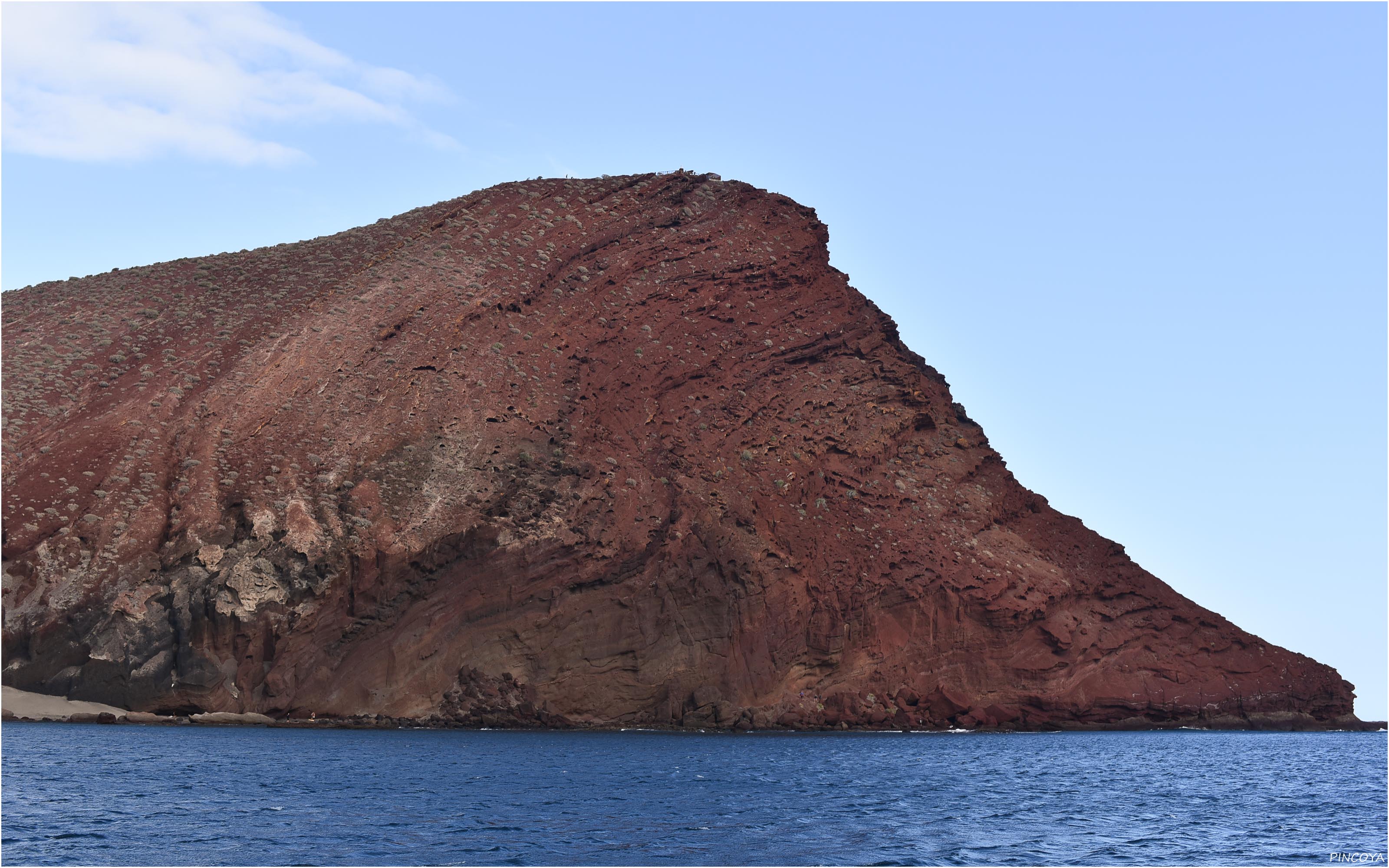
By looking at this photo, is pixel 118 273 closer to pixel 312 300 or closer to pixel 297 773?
pixel 312 300

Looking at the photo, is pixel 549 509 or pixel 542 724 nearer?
pixel 542 724

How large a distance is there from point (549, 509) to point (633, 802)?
25414 mm

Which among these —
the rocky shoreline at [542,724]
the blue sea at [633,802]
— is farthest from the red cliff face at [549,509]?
the blue sea at [633,802]

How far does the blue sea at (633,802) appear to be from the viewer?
1029 inches

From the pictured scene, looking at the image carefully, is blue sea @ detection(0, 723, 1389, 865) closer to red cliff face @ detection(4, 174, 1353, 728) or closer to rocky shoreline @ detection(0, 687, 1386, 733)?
rocky shoreline @ detection(0, 687, 1386, 733)

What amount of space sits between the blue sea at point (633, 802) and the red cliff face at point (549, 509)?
405 cm

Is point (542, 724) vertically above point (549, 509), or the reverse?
point (549, 509)

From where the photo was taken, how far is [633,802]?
32562mm

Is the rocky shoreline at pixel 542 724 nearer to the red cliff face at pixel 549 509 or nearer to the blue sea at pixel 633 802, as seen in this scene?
the red cliff face at pixel 549 509

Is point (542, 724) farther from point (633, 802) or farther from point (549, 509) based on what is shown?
point (633, 802)

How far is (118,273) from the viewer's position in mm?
70938

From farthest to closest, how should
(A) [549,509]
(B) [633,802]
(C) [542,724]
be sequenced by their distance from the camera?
(A) [549,509] → (C) [542,724] → (B) [633,802]

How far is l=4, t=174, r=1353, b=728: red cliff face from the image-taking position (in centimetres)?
5194

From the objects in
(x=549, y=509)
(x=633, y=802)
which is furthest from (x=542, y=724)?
(x=633, y=802)
